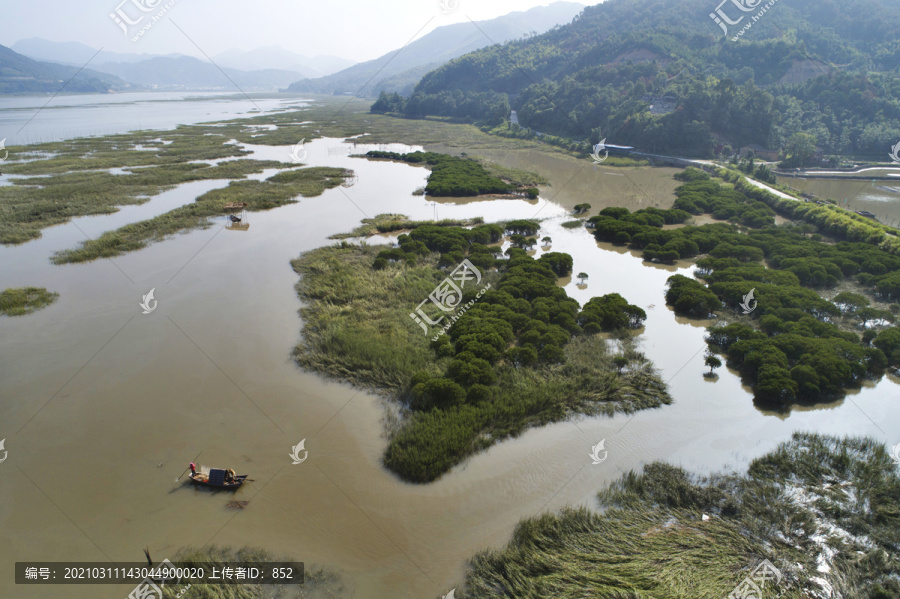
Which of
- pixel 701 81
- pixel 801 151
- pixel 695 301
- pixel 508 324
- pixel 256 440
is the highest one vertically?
pixel 701 81

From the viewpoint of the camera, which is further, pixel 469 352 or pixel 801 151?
pixel 801 151

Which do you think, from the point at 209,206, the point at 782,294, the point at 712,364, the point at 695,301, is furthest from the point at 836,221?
the point at 209,206

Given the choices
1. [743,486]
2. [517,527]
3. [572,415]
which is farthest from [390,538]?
[743,486]

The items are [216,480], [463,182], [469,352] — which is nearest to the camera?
[216,480]

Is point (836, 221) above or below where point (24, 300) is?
above

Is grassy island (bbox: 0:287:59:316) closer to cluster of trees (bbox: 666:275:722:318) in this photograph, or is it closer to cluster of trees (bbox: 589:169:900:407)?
cluster of trees (bbox: 666:275:722:318)

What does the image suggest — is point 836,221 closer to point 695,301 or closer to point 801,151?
point 695,301

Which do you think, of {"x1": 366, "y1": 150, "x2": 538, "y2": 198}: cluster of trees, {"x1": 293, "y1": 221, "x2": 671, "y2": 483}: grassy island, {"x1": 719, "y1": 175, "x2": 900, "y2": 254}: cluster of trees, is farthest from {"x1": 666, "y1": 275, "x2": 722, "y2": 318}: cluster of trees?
{"x1": 366, "y1": 150, "x2": 538, "y2": 198}: cluster of trees
